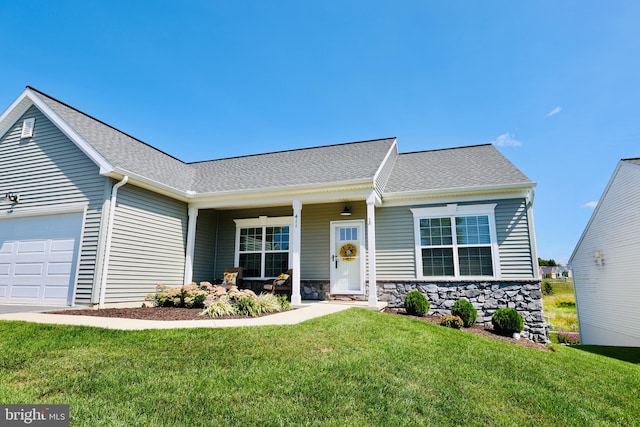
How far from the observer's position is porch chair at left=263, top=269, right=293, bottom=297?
965 cm

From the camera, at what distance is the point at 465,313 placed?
307 inches

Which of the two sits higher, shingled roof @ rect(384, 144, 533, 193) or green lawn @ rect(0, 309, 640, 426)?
shingled roof @ rect(384, 144, 533, 193)

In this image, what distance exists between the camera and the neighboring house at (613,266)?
35.7 feet

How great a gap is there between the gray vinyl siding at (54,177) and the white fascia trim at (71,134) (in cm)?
22

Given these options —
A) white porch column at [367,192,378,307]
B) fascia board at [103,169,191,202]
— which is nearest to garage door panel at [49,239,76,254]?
fascia board at [103,169,191,202]

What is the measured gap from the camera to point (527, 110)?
1095 centimetres

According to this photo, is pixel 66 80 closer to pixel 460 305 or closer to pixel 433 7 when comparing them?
pixel 433 7

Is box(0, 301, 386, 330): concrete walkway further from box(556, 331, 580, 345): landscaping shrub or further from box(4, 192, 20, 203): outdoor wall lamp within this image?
box(556, 331, 580, 345): landscaping shrub

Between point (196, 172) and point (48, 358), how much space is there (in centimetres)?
957

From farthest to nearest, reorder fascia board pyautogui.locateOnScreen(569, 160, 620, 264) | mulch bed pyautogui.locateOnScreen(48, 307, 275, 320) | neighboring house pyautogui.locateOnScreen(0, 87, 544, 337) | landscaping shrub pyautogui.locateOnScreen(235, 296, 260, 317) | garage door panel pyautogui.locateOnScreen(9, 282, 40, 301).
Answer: fascia board pyautogui.locateOnScreen(569, 160, 620, 264), garage door panel pyautogui.locateOnScreen(9, 282, 40, 301), neighboring house pyautogui.locateOnScreen(0, 87, 544, 337), landscaping shrub pyautogui.locateOnScreen(235, 296, 260, 317), mulch bed pyautogui.locateOnScreen(48, 307, 275, 320)

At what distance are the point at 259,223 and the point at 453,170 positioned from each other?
21.0 feet

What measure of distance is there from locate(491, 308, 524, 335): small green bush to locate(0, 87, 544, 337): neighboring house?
3.00 feet

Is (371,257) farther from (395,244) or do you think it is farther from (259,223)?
(259,223)

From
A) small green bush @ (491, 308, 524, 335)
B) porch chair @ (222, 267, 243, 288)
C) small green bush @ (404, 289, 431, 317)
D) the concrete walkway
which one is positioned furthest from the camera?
porch chair @ (222, 267, 243, 288)
